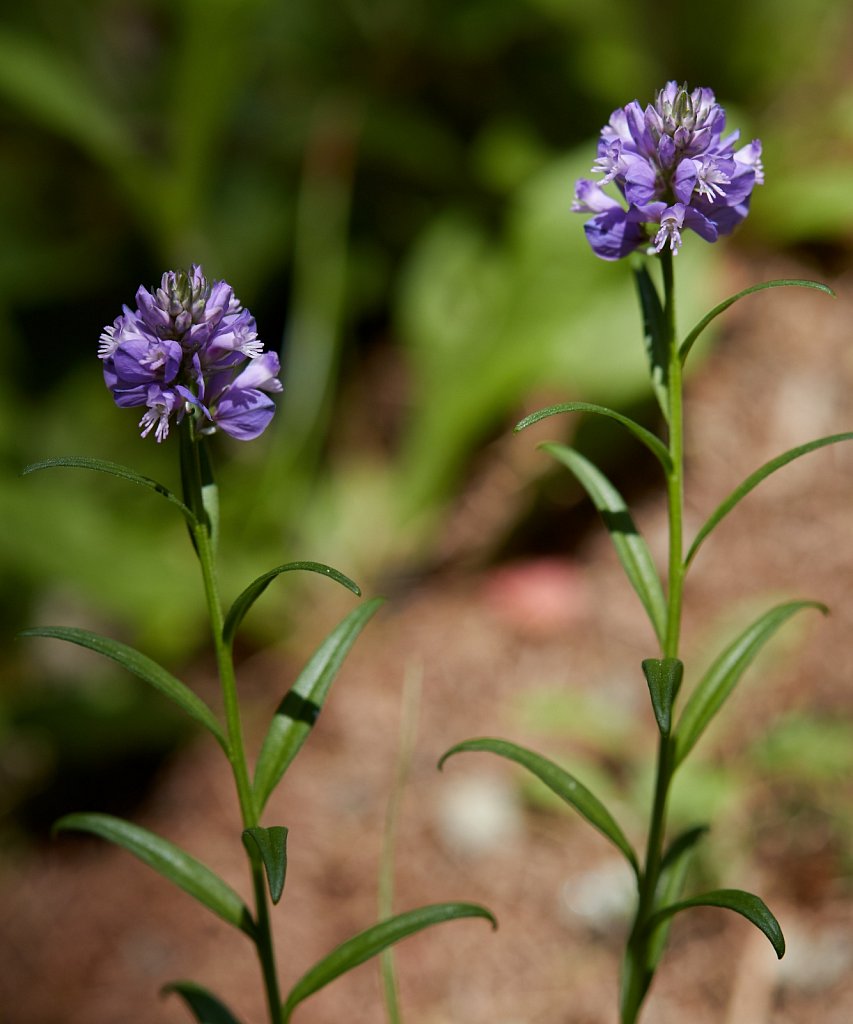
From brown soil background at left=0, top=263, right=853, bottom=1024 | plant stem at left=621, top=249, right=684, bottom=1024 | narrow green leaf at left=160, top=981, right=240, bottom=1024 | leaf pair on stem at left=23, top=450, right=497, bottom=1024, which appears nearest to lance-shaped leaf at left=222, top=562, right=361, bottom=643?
leaf pair on stem at left=23, top=450, right=497, bottom=1024

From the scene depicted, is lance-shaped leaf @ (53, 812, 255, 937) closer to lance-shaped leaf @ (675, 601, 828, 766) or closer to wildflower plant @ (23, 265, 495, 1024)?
wildflower plant @ (23, 265, 495, 1024)

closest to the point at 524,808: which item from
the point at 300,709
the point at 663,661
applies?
the point at 300,709

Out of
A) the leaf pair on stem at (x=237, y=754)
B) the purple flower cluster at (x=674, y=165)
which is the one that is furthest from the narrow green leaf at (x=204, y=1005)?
the purple flower cluster at (x=674, y=165)

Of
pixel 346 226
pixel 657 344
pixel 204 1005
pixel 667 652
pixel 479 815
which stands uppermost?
pixel 346 226

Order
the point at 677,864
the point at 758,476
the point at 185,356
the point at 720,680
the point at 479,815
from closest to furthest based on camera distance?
1. the point at 185,356
2. the point at 758,476
3. the point at 720,680
4. the point at 677,864
5. the point at 479,815

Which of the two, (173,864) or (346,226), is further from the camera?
(346,226)

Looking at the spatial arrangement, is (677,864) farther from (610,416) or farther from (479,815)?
(479,815)

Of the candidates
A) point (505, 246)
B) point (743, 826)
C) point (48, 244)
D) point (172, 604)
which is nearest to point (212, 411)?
point (743, 826)
